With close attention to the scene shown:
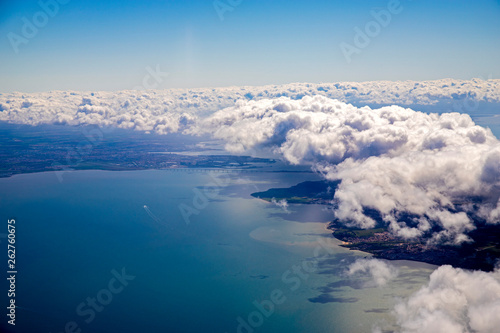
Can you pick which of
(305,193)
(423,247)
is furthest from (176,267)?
(305,193)

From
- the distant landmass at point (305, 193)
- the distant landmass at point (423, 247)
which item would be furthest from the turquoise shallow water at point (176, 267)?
the distant landmass at point (305, 193)

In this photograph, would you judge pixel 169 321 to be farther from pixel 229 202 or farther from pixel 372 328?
pixel 229 202

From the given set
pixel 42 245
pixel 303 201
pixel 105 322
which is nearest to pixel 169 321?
pixel 105 322

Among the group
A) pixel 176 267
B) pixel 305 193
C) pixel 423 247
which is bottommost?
pixel 176 267

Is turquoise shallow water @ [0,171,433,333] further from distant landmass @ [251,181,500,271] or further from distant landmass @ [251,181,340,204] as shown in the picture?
distant landmass @ [251,181,340,204]

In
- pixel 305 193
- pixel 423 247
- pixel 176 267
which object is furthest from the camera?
pixel 305 193

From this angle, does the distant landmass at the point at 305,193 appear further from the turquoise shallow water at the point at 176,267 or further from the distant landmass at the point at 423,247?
the distant landmass at the point at 423,247

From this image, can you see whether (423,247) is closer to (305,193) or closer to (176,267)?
(176,267)

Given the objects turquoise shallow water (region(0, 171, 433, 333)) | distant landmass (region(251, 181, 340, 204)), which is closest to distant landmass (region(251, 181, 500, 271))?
turquoise shallow water (region(0, 171, 433, 333))

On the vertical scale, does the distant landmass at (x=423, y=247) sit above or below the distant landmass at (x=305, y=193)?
below
